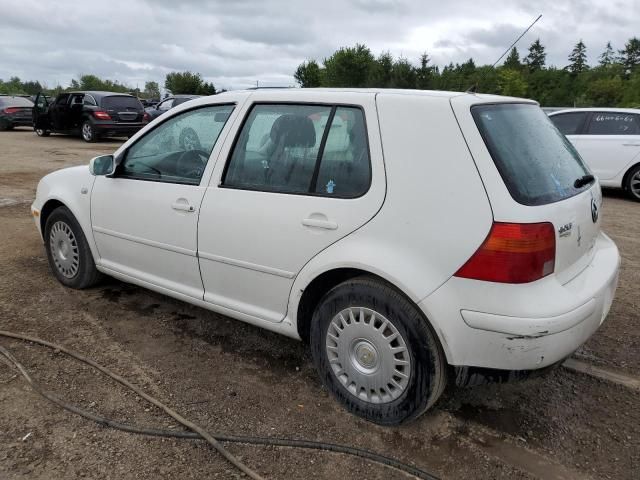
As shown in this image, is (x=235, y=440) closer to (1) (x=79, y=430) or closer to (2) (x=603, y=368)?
(1) (x=79, y=430)

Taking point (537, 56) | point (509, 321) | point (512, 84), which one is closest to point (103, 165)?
point (509, 321)

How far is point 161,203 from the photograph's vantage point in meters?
3.45

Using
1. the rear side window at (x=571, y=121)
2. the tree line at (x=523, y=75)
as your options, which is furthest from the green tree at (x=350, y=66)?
the rear side window at (x=571, y=121)

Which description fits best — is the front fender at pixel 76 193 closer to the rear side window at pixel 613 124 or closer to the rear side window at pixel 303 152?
the rear side window at pixel 303 152

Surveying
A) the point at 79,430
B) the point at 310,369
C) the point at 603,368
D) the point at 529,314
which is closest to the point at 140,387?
the point at 79,430

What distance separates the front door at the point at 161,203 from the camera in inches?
132

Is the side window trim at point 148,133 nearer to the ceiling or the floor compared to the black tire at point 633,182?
nearer to the ceiling

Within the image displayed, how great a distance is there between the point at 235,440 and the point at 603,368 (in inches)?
89.3

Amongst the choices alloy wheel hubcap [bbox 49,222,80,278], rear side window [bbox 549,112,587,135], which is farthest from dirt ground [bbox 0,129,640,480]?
rear side window [bbox 549,112,587,135]

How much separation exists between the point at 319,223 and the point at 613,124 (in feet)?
27.1

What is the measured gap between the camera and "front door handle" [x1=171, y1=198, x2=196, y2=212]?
10.7 feet

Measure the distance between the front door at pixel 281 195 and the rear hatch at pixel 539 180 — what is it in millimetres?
532

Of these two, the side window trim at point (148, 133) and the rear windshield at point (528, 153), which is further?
the side window trim at point (148, 133)

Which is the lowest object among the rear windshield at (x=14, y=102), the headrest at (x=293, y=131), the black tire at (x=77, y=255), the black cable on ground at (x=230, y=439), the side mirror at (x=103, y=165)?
the black cable on ground at (x=230, y=439)
